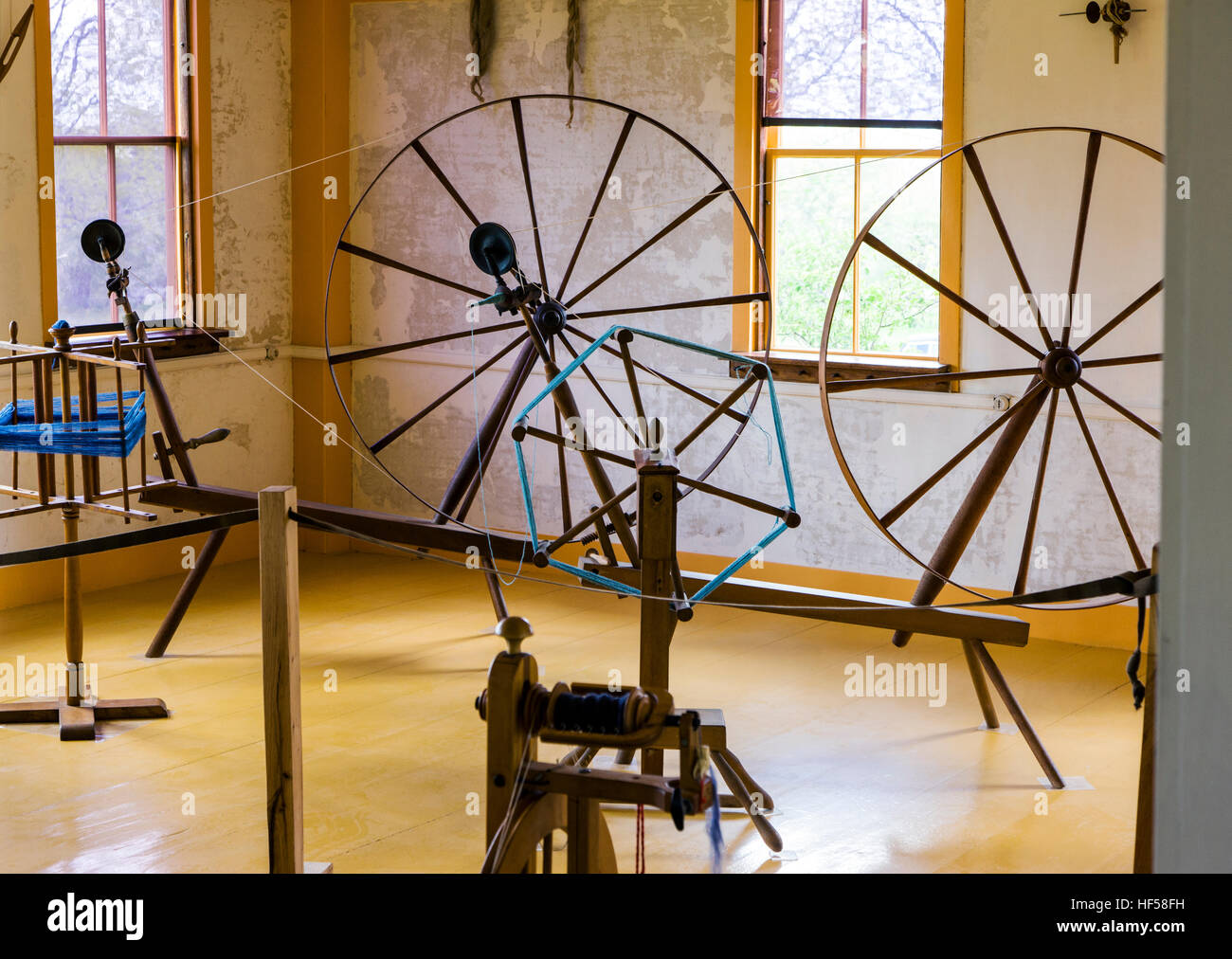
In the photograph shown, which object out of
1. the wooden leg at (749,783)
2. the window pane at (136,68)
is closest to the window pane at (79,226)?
the window pane at (136,68)

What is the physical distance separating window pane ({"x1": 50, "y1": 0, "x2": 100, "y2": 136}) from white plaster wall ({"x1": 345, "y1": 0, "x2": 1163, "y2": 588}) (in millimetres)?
A: 1167

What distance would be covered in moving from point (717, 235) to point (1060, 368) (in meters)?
1.99

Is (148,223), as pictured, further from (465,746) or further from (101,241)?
(465,746)

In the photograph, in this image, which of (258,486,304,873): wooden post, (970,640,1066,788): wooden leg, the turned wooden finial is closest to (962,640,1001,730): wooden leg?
(970,640,1066,788): wooden leg

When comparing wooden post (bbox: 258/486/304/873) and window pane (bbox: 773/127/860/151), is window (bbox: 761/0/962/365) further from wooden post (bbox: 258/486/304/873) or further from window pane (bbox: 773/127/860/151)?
wooden post (bbox: 258/486/304/873)

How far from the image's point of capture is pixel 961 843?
3547mm

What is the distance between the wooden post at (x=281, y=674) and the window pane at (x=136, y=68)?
11.2 feet

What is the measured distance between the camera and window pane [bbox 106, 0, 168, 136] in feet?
18.5

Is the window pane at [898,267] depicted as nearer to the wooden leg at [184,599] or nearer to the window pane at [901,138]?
the window pane at [901,138]

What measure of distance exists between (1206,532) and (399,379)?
464 cm

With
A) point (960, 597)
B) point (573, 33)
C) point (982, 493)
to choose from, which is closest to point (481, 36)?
point (573, 33)

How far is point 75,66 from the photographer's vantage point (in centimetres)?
551

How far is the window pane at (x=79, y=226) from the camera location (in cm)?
551
